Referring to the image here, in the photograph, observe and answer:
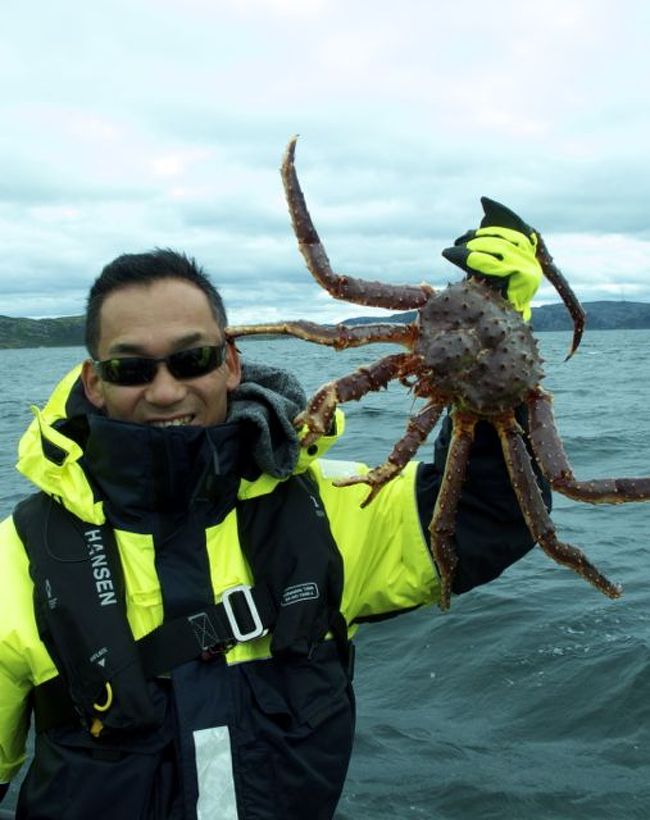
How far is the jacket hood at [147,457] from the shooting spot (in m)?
2.77

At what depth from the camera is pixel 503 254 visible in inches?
131

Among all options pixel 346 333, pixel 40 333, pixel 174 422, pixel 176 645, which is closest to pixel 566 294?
pixel 346 333

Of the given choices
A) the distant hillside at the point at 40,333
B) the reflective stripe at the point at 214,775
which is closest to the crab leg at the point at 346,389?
the reflective stripe at the point at 214,775

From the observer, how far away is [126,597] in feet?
9.08

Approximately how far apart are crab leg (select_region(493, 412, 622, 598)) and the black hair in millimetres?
1250

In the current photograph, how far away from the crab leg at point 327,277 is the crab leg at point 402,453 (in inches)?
19.9

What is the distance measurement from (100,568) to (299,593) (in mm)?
687

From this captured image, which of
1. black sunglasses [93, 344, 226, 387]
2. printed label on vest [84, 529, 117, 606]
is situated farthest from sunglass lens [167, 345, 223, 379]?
printed label on vest [84, 529, 117, 606]

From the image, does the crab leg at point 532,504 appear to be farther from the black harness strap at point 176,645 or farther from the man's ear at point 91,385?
the man's ear at point 91,385

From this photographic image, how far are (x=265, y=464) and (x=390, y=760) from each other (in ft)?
8.49

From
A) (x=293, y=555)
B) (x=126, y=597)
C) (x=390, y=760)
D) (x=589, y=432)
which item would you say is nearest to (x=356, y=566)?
(x=293, y=555)

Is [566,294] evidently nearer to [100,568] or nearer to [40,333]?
[100,568]

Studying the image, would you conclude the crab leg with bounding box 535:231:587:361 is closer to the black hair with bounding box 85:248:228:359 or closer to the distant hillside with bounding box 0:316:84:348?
the black hair with bounding box 85:248:228:359

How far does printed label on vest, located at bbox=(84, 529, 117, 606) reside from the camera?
8.75 feet
